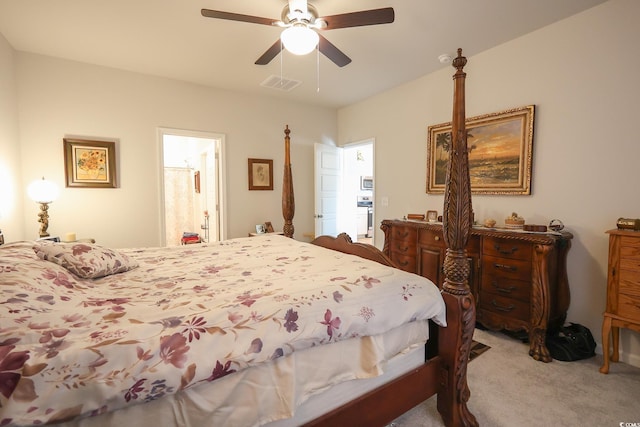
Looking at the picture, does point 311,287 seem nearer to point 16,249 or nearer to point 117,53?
point 16,249

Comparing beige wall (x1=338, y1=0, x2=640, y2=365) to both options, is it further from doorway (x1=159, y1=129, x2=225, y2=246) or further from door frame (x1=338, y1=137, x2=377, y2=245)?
doorway (x1=159, y1=129, x2=225, y2=246)

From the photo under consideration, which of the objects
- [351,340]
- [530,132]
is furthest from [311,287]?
[530,132]

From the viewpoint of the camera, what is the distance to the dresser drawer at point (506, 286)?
230cm

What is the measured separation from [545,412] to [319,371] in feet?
5.13

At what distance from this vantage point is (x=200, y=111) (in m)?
3.86

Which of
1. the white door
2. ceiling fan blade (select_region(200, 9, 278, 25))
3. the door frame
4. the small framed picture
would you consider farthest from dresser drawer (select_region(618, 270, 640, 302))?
the small framed picture

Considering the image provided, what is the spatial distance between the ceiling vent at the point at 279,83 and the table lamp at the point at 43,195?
2698 millimetres

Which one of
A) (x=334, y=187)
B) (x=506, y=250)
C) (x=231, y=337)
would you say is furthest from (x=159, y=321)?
(x=334, y=187)

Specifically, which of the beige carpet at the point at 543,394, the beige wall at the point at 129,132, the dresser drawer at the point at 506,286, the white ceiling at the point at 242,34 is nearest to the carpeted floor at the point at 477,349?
the beige carpet at the point at 543,394

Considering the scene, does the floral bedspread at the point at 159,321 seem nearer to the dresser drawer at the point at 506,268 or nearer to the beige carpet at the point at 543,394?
the beige carpet at the point at 543,394

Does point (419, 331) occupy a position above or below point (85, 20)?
below

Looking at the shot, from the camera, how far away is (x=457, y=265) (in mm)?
1419

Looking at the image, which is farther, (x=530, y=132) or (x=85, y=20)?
(x=530, y=132)

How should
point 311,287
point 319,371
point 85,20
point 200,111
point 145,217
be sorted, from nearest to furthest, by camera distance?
point 319,371 → point 311,287 → point 85,20 → point 145,217 → point 200,111
